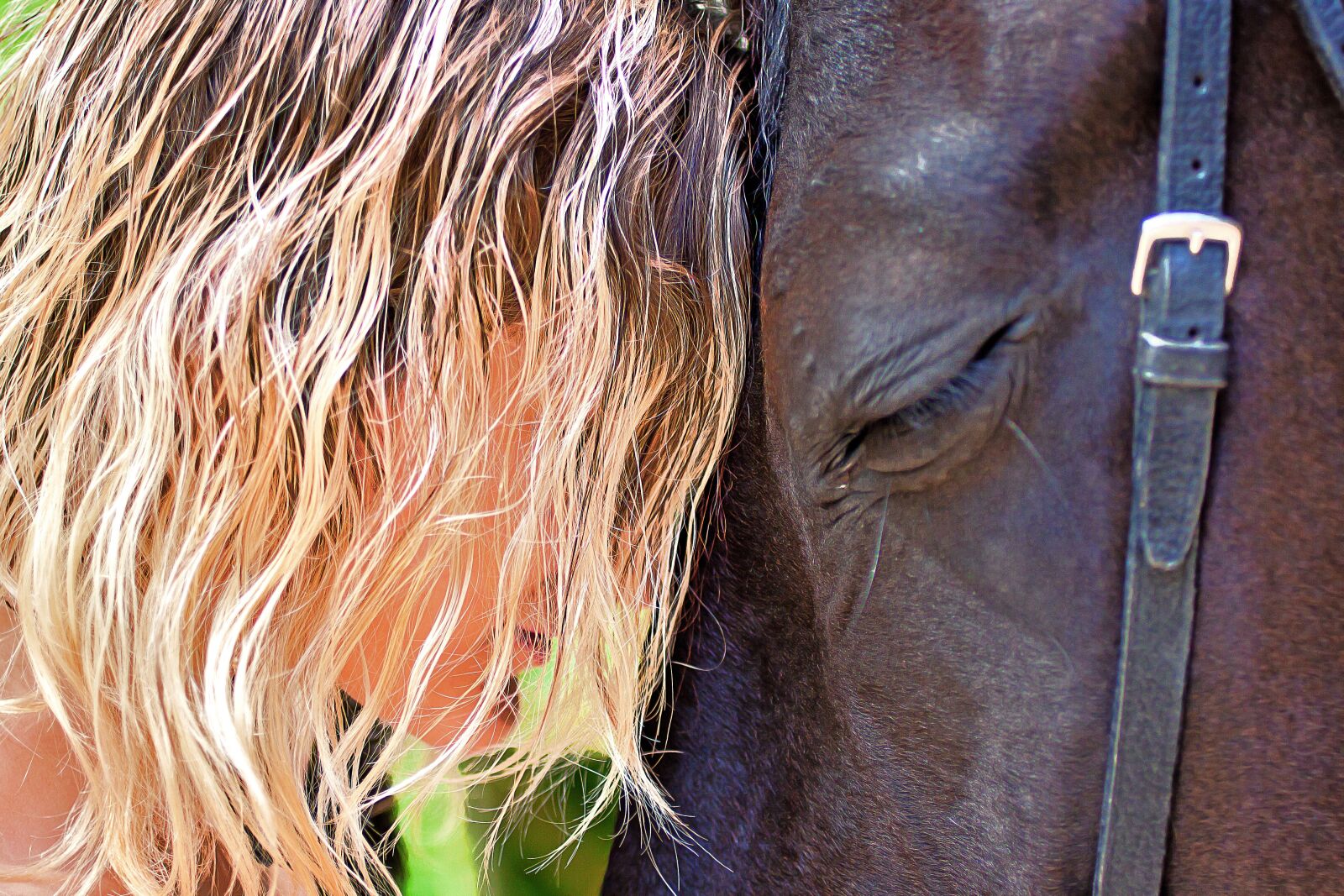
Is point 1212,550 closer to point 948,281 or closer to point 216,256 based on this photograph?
point 948,281

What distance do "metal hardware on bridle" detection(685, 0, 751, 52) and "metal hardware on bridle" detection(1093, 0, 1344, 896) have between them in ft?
1.21

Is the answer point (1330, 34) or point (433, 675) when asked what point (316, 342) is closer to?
point (433, 675)

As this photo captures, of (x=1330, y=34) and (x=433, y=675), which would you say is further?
(x=433, y=675)

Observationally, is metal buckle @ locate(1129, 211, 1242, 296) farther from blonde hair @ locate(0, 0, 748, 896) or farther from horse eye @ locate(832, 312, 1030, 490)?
blonde hair @ locate(0, 0, 748, 896)

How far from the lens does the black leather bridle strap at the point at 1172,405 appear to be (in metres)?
0.63

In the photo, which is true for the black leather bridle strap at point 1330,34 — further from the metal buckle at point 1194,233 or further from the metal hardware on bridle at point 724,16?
the metal hardware on bridle at point 724,16

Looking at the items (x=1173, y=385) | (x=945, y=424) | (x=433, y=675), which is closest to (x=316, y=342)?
(x=433, y=675)

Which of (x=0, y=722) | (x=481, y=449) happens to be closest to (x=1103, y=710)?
(x=481, y=449)

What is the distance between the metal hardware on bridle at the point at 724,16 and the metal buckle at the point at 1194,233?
0.40 metres

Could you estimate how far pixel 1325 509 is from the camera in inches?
25.0

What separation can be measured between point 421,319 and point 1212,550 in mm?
591

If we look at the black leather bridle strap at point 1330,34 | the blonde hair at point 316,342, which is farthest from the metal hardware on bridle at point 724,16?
the black leather bridle strap at point 1330,34

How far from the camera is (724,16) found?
891mm

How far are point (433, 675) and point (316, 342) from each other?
13.2 inches
